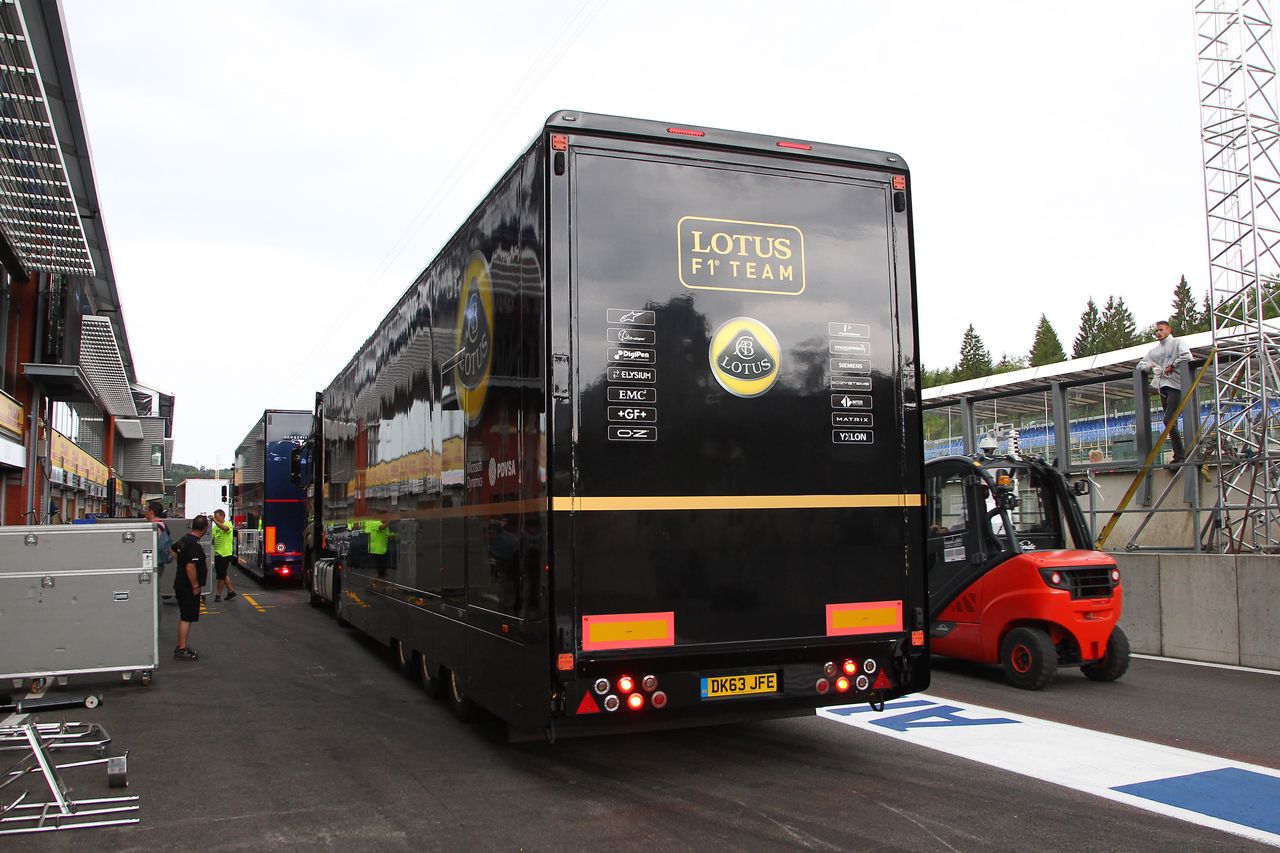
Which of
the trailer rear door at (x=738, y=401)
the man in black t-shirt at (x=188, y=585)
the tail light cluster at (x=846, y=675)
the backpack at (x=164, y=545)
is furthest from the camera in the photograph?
the backpack at (x=164, y=545)

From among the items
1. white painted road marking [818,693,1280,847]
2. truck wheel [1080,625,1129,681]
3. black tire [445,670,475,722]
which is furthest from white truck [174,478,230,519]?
white painted road marking [818,693,1280,847]

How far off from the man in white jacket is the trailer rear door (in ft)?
36.5

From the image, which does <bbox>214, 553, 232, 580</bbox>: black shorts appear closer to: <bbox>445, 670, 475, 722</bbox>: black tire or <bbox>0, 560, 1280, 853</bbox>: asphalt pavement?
<bbox>0, 560, 1280, 853</bbox>: asphalt pavement

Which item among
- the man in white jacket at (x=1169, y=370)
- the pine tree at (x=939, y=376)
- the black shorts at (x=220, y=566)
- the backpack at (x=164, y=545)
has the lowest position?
the black shorts at (x=220, y=566)

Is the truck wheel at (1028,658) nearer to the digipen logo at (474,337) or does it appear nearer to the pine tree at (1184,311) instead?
the digipen logo at (474,337)

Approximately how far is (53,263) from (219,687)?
14573 millimetres

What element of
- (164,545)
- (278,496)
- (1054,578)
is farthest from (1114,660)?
(278,496)

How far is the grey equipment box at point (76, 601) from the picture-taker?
9117 mm

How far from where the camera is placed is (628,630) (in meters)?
5.27

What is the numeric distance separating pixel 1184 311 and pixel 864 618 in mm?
118305

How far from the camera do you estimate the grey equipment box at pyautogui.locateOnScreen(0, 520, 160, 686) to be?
912cm

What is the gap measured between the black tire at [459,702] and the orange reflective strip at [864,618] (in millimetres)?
2864

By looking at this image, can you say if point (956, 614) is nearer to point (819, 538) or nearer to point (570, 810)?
point (819, 538)

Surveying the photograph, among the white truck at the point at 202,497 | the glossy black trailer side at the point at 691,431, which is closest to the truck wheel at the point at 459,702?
the glossy black trailer side at the point at 691,431
